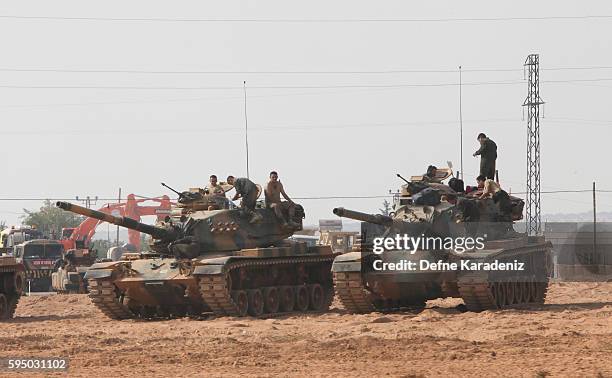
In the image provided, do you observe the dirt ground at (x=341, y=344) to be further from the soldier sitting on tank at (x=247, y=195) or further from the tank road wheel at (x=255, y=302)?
the soldier sitting on tank at (x=247, y=195)

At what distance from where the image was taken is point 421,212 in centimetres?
2778

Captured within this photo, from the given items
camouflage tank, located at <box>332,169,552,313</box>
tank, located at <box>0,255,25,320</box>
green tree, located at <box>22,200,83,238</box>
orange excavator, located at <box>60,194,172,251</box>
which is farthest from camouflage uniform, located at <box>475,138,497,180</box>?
green tree, located at <box>22,200,83,238</box>

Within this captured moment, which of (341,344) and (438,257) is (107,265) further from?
(341,344)

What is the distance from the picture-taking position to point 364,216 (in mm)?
27156

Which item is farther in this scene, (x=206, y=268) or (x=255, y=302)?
(x=255, y=302)

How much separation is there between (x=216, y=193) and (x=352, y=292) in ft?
16.3

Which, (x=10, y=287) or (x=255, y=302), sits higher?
(x=10, y=287)

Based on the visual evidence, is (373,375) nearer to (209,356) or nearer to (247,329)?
(209,356)

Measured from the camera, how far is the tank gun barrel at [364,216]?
2633cm

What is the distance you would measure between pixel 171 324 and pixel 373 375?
10.9m

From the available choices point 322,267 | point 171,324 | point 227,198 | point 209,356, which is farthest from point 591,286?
point 209,356

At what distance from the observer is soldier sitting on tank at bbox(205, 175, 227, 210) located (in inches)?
1158

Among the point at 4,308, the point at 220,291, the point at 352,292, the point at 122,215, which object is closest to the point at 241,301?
the point at 220,291

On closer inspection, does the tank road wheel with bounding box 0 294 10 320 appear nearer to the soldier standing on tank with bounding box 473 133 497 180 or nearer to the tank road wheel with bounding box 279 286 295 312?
the tank road wheel with bounding box 279 286 295 312
